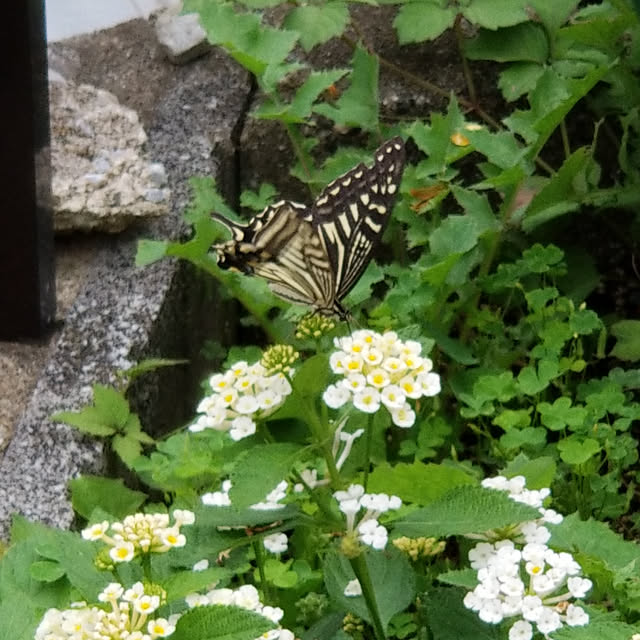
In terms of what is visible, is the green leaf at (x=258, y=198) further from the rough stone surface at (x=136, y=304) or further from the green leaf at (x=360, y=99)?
the green leaf at (x=360, y=99)

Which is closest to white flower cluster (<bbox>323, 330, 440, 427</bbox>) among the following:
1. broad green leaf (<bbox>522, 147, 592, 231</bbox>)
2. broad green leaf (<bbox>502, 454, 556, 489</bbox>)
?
broad green leaf (<bbox>502, 454, 556, 489</bbox>)

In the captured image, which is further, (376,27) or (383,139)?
(376,27)

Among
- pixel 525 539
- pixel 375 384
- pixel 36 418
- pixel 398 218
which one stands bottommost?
pixel 36 418

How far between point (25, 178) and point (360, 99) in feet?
2.95

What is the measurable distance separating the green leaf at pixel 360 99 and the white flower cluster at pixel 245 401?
1.45 m

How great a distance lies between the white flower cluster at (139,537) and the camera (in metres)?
1.25

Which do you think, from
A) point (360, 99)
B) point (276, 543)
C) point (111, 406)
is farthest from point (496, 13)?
point (276, 543)

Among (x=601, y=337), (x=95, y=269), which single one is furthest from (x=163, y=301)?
(x=601, y=337)

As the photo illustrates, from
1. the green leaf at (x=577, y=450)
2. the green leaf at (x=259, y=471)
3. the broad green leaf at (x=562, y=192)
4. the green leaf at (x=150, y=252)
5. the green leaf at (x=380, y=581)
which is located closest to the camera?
the green leaf at (x=259, y=471)

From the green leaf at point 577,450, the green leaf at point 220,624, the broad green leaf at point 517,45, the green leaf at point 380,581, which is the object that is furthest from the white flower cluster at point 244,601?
the broad green leaf at point 517,45

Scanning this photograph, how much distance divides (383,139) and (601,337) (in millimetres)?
755

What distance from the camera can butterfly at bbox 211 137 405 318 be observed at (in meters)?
2.21

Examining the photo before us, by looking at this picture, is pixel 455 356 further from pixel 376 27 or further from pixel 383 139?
pixel 376 27

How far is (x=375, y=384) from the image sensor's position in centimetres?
129
